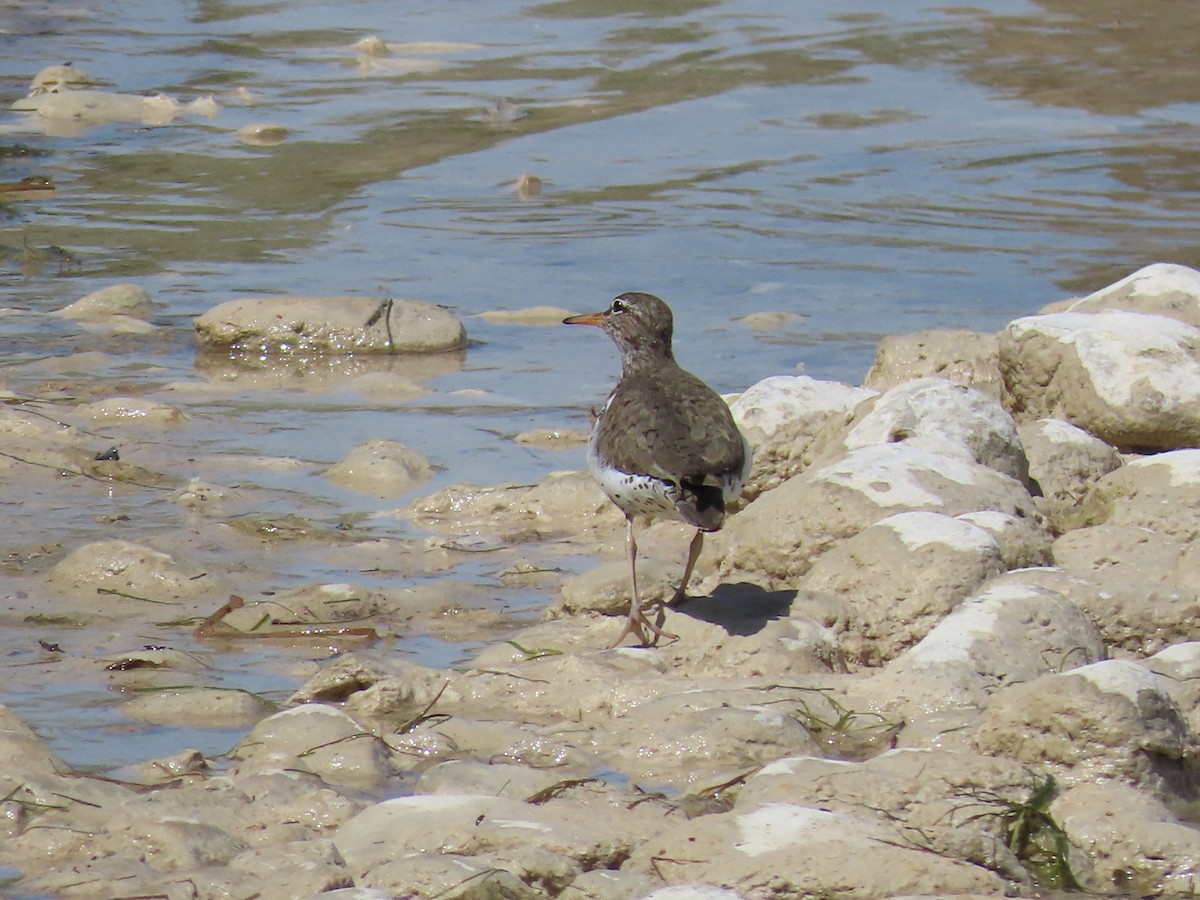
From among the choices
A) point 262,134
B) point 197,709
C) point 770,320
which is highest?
point 262,134

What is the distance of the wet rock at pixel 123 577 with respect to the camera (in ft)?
20.7

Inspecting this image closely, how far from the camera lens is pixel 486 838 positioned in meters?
4.44

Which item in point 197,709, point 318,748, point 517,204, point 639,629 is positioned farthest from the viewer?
point 517,204

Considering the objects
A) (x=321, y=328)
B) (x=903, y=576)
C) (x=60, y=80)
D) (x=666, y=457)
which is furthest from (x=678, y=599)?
(x=60, y=80)

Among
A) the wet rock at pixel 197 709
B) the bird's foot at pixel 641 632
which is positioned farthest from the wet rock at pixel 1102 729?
the wet rock at pixel 197 709

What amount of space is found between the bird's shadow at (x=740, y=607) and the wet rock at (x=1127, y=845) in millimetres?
1348

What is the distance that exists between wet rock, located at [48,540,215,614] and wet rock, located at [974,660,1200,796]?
273 cm

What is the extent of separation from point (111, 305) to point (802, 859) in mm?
6703

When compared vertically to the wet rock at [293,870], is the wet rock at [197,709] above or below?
below

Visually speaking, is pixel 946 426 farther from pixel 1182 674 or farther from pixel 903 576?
pixel 1182 674

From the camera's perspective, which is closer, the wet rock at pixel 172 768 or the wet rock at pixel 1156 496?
the wet rock at pixel 172 768

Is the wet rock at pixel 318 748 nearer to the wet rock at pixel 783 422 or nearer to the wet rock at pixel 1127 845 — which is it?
the wet rock at pixel 1127 845

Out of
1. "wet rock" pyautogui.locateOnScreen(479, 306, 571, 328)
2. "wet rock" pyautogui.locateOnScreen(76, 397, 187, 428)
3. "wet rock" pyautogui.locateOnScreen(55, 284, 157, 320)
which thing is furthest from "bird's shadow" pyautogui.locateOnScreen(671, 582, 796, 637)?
"wet rock" pyautogui.locateOnScreen(55, 284, 157, 320)

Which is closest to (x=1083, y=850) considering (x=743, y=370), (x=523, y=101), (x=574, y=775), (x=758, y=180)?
(x=574, y=775)
